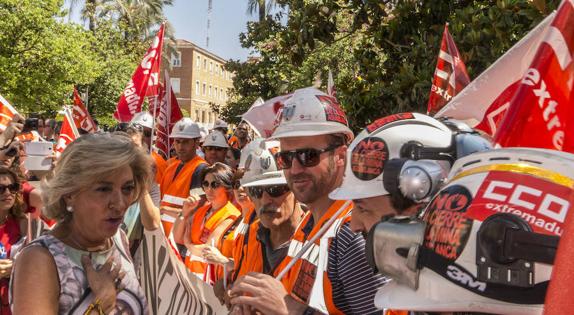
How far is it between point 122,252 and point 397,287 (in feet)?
Answer: 5.82

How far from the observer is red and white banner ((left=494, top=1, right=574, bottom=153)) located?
2.05 meters

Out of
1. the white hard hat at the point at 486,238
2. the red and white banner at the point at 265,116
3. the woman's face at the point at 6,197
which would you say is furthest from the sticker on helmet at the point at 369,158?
the red and white banner at the point at 265,116

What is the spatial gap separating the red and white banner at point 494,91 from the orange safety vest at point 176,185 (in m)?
4.30

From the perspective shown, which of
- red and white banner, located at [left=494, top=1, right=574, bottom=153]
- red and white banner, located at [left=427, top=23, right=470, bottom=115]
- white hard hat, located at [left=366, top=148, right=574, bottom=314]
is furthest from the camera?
red and white banner, located at [left=427, top=23, right=470, bottom=115]

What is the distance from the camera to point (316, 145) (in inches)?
130

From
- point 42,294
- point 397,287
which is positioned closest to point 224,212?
point 42,294

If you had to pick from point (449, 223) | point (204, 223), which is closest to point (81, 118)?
point (204, 223)

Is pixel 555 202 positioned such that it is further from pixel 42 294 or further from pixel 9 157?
pixel 9 157

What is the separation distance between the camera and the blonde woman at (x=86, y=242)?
97.3 inches

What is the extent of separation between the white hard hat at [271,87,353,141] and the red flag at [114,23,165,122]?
6.13 meters

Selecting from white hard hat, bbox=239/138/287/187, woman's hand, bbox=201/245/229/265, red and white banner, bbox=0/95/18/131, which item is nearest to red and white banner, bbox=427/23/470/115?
white hard hat, bbox=239/138/287/187

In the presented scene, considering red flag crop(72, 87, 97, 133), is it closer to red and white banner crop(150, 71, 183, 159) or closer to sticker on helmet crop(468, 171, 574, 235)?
red and white banner crop(150, 71, 183, 159)

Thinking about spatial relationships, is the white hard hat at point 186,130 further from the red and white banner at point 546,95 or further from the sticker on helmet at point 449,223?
the sticker on helmet at point 449,223

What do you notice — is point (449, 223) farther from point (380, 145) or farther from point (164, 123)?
point (164, 123)
